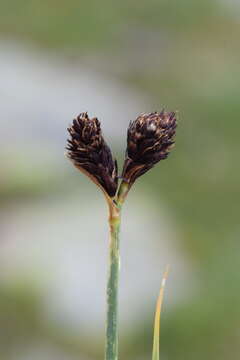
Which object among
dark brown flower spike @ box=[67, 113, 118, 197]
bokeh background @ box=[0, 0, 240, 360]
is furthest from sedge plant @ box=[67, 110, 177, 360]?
bokeh background @ box=[0, 0, 240, 360]

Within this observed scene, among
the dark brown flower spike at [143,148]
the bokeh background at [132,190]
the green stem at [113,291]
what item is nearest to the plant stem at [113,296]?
the green stem at [113,291]

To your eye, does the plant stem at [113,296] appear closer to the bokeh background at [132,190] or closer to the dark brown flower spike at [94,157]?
the dark brown flower spike at [94,157]

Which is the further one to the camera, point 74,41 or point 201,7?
point 201,7

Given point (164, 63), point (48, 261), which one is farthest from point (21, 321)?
point (164, 63)

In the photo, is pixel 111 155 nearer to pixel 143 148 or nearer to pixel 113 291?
pixel 143 148

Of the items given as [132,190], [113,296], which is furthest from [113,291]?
[132,190]

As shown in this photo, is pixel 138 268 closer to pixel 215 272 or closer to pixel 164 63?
pixel 215 272

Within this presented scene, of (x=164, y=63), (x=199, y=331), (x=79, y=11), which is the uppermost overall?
(x=79, y=11)
